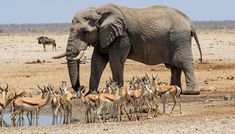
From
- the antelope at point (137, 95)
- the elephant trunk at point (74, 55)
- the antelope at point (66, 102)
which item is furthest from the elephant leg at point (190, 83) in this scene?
the antelope at point (66, 102)

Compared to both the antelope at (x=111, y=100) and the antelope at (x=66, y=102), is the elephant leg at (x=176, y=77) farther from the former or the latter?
the antelope at (x=66, y=102)

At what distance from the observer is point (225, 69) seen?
3481cm

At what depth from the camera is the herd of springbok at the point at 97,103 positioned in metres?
18.4

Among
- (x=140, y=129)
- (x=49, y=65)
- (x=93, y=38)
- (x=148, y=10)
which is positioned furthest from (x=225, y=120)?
(x=49, y=65)

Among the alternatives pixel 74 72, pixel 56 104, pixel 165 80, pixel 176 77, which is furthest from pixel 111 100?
pixel 165 80

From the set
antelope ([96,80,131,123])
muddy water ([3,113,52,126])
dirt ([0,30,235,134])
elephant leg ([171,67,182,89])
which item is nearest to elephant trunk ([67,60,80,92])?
dirt ([0,30,235,134])

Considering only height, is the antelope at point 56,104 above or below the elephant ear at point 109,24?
below

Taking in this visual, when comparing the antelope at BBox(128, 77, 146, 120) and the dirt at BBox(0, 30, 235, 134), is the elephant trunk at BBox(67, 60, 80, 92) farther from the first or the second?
the antelope at BBox(128, 77, 146, 120)

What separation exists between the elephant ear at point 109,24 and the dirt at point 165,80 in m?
2.17

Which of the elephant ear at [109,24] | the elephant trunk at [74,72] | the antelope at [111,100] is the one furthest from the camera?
the elephant ear at [109,24]

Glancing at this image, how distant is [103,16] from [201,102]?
13.4 ft

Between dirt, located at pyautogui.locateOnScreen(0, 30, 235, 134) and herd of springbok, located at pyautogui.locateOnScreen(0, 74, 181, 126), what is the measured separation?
0.47 meters

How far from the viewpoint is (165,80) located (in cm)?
3061

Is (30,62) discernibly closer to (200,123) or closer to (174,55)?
(174,55)
